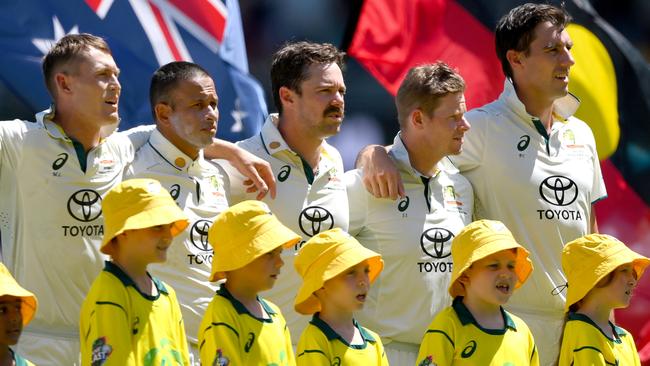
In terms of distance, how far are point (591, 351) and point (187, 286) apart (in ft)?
5.82

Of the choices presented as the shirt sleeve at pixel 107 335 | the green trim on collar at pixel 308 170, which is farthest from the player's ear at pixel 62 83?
the shirt sleeve at pixel 107 335

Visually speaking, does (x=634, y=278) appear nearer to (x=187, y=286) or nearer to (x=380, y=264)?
(x=380, y=264)

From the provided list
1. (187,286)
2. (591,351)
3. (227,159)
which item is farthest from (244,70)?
(591,351)

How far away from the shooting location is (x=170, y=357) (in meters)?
5.59

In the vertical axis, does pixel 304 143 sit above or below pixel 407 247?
above

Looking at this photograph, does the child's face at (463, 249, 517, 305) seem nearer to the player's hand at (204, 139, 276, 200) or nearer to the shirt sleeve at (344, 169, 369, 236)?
the shirt sleeve at (344, 169, 369, 236)

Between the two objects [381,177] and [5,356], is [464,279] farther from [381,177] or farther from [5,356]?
[5,356]

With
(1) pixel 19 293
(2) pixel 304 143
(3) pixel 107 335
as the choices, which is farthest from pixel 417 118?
(1) pixel 19 293

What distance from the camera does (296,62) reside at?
684 cm

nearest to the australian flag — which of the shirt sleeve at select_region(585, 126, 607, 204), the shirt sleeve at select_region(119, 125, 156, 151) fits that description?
the shirt sleeve at select_region(119, 125, 156, 151)

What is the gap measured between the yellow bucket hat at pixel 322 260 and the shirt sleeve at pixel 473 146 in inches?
51.2

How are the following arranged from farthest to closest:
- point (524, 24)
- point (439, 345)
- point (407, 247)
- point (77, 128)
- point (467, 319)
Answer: point (524, 24) → point (407, 247) → point (77, 128) → point (467, 319) → point (439, 345)

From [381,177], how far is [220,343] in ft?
4.67

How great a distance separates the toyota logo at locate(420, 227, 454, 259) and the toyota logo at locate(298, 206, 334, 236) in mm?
437
